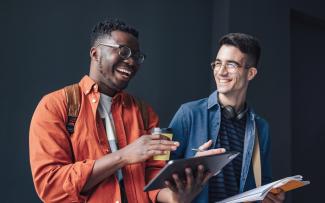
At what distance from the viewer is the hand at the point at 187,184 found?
1633 millimetres

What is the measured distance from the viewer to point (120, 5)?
9.72ft

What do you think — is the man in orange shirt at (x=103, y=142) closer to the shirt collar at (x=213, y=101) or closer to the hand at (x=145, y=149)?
the hand at (x=145, y=149)

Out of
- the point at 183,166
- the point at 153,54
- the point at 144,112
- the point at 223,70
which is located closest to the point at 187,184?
the point at 183,166

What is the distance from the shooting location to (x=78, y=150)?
5.45 ft

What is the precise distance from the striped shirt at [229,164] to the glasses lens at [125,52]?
657 mm

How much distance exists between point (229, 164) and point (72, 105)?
A: 2.87 ft

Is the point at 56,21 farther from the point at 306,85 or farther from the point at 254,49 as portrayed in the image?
the point at 306,85

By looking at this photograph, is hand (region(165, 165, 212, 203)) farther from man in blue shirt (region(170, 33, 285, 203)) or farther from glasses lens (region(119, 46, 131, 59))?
glasses lens (region(119, 46, 131, 59))

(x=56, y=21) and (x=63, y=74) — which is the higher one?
(x=56, y=21)

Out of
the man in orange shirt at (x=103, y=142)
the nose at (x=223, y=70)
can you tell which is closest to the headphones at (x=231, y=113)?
the nose at (x=223, y=70)

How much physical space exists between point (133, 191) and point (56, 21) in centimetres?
144

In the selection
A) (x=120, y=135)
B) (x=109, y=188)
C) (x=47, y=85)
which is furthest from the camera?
(x=47, y=85)

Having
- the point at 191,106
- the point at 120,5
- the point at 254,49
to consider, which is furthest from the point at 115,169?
the point at 120,5

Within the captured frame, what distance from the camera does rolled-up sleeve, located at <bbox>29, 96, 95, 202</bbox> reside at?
1564 mm
